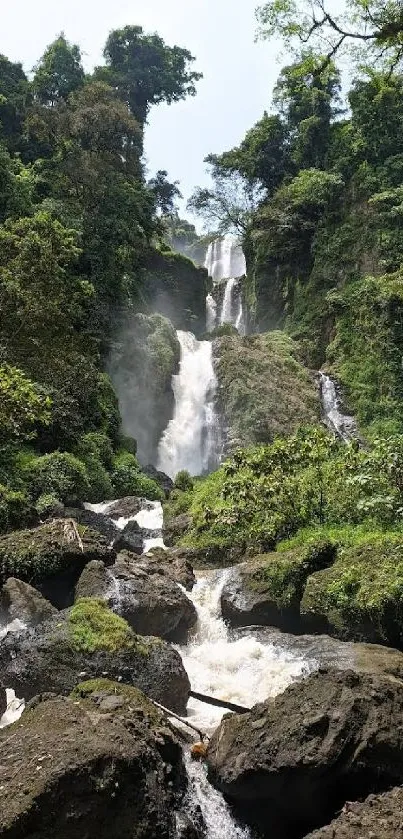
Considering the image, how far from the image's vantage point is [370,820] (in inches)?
195

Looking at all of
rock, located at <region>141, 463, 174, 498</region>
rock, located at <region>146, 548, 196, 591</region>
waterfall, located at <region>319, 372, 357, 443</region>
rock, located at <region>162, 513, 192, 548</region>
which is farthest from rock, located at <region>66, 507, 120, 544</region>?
waterfall, located at <region>319, 372, 357, 443</region>

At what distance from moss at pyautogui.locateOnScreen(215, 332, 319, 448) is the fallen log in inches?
590

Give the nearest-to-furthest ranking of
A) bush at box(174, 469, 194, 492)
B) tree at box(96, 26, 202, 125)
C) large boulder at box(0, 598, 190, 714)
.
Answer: large boulder at box(0, 598, 190, 714) → bush at box(174, 469, 194, 492) → tree at box(96, 26, 202, 125)

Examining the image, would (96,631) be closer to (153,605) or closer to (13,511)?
(153,605)

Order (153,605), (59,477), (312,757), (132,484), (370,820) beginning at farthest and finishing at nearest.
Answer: (132,484) → (59,477) → (153,605) → (312,757) → (370,820)

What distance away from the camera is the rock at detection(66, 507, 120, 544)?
1516 centimetres

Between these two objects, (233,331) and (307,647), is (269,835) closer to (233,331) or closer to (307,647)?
(307,647)

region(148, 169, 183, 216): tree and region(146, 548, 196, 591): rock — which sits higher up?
region(148, 169, 183, 216): tree

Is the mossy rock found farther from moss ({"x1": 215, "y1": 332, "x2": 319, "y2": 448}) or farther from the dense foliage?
moss ({"x1": 215, "y1": 332, "x2": 319, "y2": 448})

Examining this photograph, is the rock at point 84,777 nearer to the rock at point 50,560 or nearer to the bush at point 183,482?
the rock at point 50,560

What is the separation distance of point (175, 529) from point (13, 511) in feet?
15.3

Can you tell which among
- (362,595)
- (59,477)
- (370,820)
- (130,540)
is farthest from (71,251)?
(370,820)

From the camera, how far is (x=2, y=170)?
2366 cm

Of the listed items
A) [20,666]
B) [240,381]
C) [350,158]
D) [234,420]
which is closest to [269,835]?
[20,666]
